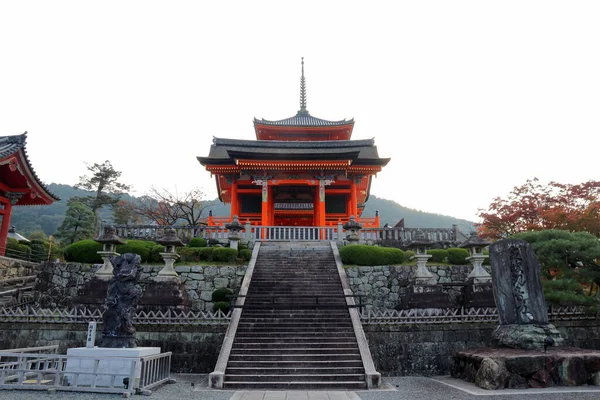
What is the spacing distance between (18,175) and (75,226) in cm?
1446

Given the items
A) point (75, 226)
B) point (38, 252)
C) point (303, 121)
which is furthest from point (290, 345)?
point (303, 121)

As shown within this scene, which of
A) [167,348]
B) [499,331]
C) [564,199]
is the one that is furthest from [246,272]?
[564,199]

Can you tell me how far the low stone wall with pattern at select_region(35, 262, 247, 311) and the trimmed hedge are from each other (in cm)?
472

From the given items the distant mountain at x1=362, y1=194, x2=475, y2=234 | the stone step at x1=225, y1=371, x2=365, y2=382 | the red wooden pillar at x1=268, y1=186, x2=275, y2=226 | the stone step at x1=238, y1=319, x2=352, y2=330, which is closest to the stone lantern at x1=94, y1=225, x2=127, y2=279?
the stone step at x1=238, y1=319, x2=352, y2=330

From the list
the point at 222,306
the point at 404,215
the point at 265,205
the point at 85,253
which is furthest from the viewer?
the point at 404,215

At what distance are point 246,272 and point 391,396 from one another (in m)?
8.41

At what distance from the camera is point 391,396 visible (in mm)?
8805

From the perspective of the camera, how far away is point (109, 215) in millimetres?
81750

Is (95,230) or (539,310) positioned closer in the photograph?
(539,310)

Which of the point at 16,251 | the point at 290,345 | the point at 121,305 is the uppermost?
the point at 16,251

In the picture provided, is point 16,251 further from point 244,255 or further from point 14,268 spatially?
point 244,255

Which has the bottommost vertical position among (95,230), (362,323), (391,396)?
(391,396)

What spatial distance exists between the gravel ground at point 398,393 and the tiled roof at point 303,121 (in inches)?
1056

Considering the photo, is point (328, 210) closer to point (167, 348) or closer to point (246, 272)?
point (246, 272)
